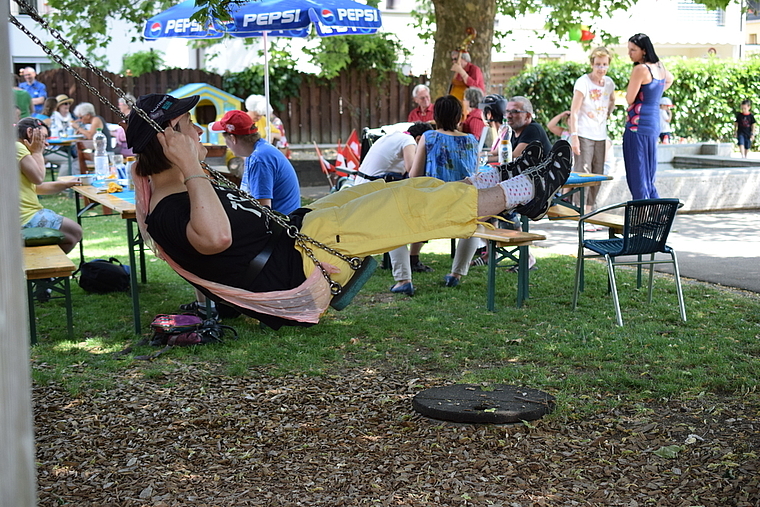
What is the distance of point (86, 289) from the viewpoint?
7.37 m

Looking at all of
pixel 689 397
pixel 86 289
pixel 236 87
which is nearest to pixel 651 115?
A: pixel 689 397

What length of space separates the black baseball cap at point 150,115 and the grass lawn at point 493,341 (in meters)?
1.64

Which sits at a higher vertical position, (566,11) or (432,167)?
(566,11)

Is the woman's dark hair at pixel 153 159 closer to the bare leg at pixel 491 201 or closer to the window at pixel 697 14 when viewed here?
the bare leg at pixel 491 201

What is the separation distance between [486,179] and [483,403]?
3.84 ft

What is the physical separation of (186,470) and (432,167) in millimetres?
4017

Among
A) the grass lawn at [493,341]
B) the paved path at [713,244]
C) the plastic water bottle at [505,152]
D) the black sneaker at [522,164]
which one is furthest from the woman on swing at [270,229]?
the paved path at [713,244]

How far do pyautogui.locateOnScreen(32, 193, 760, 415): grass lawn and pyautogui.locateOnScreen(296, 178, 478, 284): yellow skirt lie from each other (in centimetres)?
112

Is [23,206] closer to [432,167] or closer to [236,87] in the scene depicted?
[432,167]

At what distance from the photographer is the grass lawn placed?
15.6ft

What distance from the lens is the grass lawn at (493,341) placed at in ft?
15.6

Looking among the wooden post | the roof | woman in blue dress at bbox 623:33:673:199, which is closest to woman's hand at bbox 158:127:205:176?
the wooden post

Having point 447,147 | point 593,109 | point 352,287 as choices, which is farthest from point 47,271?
point 593,109

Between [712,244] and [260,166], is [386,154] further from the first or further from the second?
[712,244]
